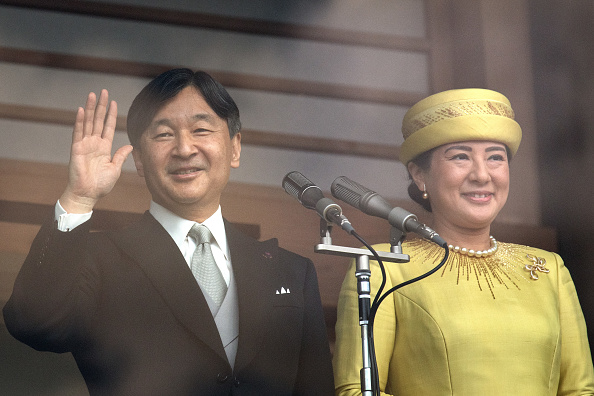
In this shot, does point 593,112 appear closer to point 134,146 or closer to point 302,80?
point 302,80

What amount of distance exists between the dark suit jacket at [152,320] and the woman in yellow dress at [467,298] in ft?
0.48

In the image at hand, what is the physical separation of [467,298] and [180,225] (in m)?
0.84

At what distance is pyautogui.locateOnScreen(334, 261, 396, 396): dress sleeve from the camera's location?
240cm

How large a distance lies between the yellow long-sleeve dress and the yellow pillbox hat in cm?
33

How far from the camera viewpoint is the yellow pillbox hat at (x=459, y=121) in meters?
2.59

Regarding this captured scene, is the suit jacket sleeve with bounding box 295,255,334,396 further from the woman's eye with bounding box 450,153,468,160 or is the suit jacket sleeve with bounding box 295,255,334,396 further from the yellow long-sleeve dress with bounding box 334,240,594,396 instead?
the woman's eye with bounding box 450,153,468,160

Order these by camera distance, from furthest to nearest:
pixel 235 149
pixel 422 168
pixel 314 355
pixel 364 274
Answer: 1. pixel 422 168
2. pixel 235 149
3. pixel 314 355
4. pixel 364 274

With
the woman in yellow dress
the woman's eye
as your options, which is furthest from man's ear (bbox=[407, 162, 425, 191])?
the woman's eye

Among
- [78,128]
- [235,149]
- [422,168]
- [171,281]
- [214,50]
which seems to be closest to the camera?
[78,128]

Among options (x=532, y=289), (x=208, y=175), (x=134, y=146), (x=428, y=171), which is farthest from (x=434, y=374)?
(x=134, y=146)

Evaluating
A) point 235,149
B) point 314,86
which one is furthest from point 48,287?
point 314,86

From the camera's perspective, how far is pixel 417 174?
2695mm

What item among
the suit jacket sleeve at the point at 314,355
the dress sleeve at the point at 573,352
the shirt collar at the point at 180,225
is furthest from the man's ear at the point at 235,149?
the dress sleeve at the point at 573,352

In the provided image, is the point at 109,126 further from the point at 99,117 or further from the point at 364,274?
the point at 364,274
